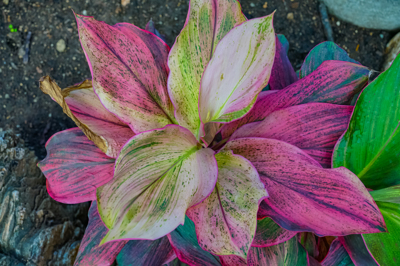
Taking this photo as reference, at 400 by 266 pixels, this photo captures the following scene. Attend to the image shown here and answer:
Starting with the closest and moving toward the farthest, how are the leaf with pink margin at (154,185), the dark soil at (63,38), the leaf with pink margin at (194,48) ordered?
1. the leaf with pink margin at (154,185)
2. the leaf with pink margin at (194,48)
3. the dark soil at (63,38)

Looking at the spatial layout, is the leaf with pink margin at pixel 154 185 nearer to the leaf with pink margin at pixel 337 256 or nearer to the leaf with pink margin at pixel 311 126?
the leaf with pink margin at pixel 311 126

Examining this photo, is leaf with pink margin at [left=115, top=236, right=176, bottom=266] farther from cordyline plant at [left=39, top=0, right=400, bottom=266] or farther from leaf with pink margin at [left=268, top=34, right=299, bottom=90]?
leaf with pink margin at [left=268, top=34, right=299, bottom=90]

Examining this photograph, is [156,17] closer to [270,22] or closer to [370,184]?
[270,22]

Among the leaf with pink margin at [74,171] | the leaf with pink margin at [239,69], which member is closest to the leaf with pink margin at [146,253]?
the leaf with pink margin at [74,171]

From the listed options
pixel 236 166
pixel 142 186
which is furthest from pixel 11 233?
pixel 236 166

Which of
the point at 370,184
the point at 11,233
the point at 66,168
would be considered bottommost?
the point at 370,184

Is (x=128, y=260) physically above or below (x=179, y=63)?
below
